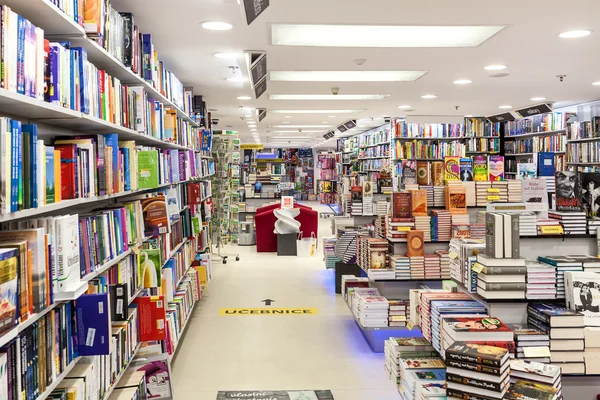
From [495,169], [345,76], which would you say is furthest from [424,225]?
[345,76]

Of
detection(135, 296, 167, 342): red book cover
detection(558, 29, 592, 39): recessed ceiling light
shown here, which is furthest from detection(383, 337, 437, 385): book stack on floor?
detection(558, 29, 592, 39): recessed ceiling light

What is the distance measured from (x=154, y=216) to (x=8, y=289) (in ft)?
6.82

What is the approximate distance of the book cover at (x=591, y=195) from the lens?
3410mm

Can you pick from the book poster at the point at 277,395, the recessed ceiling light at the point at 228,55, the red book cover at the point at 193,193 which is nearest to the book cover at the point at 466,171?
the recessed ceiling light at the point at 228,55

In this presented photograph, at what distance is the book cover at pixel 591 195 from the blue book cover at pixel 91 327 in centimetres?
297

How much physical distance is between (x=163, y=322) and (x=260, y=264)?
19.6ft

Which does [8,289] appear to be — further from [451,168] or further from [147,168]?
[451,168]

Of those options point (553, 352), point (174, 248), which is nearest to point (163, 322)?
point (174, 248)

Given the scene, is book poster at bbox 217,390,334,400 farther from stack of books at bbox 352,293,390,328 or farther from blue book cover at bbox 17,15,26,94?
blue book cover at bbox 17,15,26,94

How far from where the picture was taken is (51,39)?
250 centimetres

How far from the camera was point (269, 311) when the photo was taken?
636cm

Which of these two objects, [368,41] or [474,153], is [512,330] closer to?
[368,41]

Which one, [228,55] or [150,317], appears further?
[228,55]

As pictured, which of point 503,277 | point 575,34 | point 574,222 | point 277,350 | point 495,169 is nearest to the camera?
point 503,277
